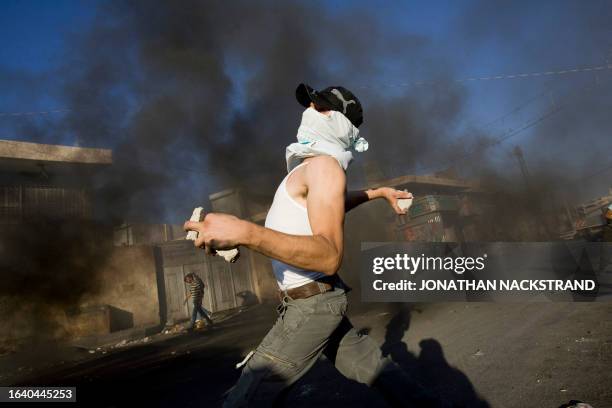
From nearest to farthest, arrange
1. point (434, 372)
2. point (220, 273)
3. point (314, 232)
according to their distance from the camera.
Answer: point (314, 232) → point (434, 372) → point (220, 273)

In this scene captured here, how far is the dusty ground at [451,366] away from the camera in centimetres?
225

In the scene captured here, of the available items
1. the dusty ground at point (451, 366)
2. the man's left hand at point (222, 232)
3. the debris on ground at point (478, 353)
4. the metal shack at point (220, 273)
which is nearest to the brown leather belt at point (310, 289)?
the man's left hand at point (222, 232)

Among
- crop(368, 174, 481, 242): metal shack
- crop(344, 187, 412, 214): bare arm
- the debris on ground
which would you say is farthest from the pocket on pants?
crop(368, 174, 481, 242): metal shack

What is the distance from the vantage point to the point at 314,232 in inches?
43.6

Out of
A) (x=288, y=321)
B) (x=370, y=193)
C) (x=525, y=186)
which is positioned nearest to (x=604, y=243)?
(x=370, y=193)

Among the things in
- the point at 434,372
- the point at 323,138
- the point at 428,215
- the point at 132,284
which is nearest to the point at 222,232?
the point at 323,138

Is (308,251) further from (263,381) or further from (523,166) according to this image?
(523,166)

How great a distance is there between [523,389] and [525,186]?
2620cm

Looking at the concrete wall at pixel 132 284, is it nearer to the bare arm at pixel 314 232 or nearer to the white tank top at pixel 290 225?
the white tank top at pixel 290 225

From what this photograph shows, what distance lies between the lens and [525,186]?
24.4 metres

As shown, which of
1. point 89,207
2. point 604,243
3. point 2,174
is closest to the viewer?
point 604,243

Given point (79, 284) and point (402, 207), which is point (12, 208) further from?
point (402, 207)

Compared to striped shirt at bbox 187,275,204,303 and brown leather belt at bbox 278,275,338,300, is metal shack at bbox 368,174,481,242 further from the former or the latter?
brown leather belt at bbox 278,275,338,300

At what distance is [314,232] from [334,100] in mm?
697
